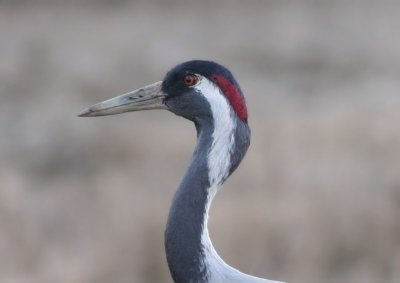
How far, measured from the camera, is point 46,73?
68.8ft

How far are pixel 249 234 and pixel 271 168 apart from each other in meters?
1.83

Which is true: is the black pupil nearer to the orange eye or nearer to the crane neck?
the orange eye

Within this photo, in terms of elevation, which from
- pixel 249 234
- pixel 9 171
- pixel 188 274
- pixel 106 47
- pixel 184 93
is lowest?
pixel 106 47

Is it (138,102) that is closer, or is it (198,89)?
(198,89)

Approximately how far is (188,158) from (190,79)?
754 cm

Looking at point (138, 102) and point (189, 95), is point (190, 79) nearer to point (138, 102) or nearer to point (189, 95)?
point (189, 95)

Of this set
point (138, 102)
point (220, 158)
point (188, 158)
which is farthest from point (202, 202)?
point (188, 158)

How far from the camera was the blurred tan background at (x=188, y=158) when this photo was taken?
11.5m

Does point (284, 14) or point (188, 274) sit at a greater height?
point (188, 274)

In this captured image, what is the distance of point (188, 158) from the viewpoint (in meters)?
13.8

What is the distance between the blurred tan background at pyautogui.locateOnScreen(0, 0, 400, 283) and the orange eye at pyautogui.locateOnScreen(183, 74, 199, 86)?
4753 mm

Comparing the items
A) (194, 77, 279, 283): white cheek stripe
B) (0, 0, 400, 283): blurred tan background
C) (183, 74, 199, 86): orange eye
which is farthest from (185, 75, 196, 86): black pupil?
(0, 0, 400, 283): blurred tan background

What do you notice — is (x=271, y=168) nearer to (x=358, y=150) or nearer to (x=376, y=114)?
(x=358, y=150)

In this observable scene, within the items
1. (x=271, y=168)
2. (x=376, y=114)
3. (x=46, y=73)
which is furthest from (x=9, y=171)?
(x=46, y=73)
